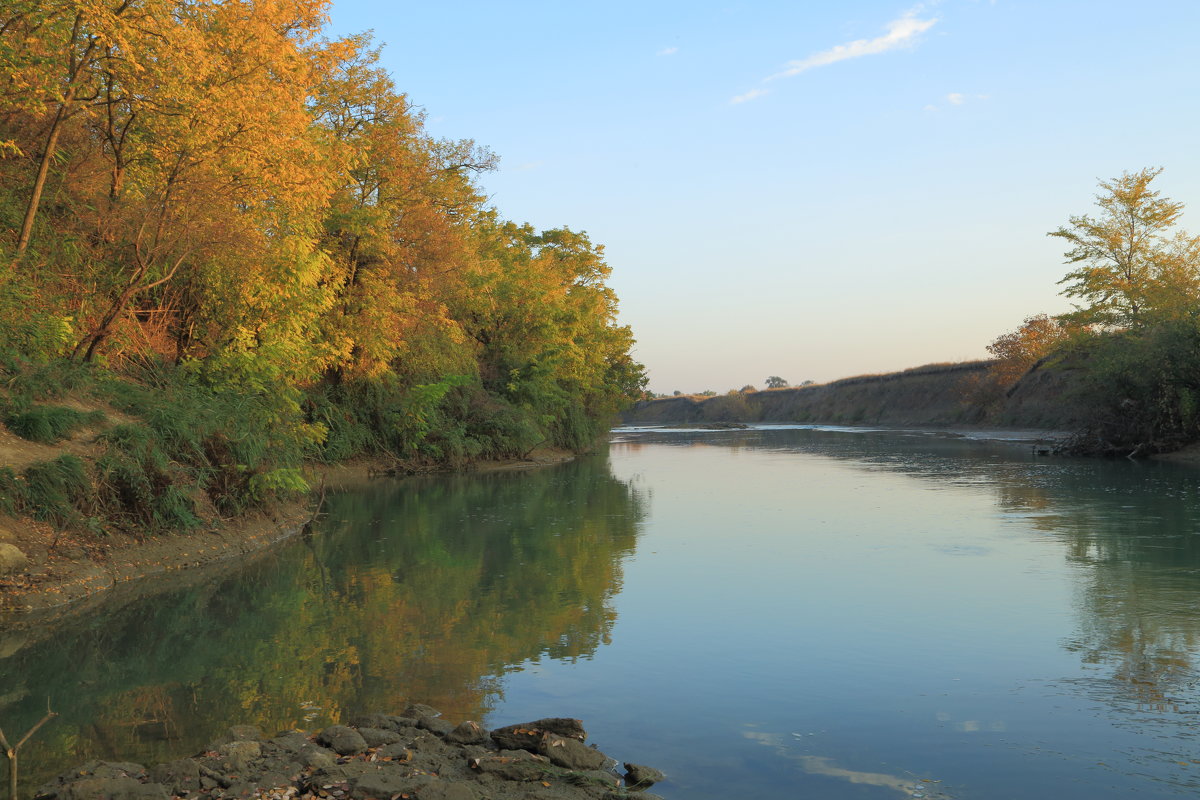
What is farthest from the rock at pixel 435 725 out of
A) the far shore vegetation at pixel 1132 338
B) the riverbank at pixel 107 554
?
the far shore vegetation at pixel 1132 338

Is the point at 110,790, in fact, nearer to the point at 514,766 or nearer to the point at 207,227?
the point at 514,766

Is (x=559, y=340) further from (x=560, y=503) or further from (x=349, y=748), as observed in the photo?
(x=349, y=748)

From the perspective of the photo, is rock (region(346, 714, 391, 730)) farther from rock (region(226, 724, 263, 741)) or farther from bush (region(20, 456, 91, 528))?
bush (region(20, 456, 91, 528))

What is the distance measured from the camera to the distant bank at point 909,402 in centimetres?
5653

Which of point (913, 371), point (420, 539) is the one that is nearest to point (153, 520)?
point (420, 539)

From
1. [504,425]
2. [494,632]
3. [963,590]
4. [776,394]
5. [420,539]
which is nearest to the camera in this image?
[494,632]

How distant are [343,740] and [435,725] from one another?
716mm

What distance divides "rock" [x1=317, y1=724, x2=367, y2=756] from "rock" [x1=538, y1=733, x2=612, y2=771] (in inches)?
45.7

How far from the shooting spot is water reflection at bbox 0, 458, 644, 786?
699cm

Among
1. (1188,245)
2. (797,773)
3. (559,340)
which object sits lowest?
(797,773)

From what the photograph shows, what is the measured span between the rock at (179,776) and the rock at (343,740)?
2.65ft

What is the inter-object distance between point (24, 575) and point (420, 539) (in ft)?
22.3

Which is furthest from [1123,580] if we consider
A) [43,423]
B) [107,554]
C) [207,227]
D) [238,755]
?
[207,227]

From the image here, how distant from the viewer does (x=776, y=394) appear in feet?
362
